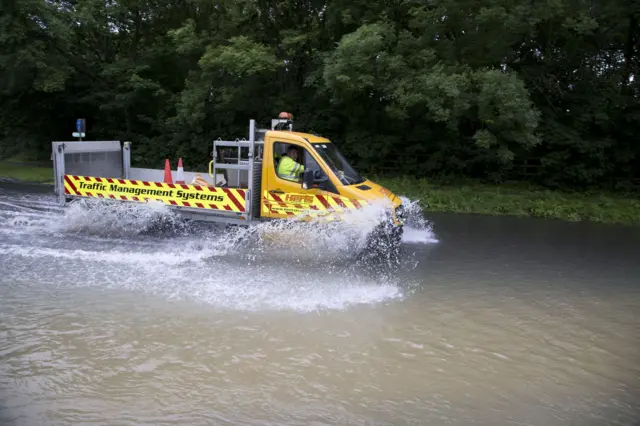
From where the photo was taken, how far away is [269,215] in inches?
403

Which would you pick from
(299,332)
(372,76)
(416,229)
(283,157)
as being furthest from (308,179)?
(372,76)

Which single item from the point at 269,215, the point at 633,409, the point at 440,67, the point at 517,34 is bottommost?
the point at 633,409

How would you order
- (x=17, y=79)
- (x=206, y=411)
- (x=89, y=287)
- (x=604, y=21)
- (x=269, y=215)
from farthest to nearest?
1. (x=17, y=79)
2. (x=604, y=21)
3. (x=269, y=215)
4. (x=89, y=287)
5. (x=206, y=411)

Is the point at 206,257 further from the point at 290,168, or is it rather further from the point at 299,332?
the point at 299,332

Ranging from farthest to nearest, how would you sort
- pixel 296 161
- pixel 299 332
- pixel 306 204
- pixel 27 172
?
pixel 27 172 → pixel 296 161 → pixel 306 204 → pixel 299 332

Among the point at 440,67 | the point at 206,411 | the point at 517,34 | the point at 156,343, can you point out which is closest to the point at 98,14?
the point at 440,67

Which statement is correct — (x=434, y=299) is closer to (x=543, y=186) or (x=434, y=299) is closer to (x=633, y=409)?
(x=633, y=409)

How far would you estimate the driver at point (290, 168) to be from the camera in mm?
10031

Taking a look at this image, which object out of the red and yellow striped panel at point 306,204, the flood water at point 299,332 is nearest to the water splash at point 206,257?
the flood water at point 299,332

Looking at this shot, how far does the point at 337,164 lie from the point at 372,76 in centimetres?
869

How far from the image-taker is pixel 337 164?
10.4m

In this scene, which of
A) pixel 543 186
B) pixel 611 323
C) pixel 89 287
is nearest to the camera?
pixel 611 323

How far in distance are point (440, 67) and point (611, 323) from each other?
39.2 ft

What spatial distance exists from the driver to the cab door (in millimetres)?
67
